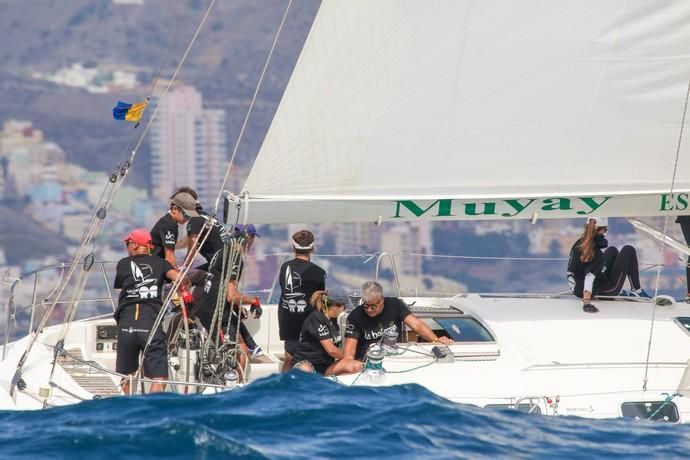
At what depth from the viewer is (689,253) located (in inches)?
310

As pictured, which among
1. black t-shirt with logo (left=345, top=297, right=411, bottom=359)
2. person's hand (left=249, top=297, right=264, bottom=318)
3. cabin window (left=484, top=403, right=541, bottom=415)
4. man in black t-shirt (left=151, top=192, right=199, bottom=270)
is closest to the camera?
cabin window (left=484, top=403, right=541, bottom=415)

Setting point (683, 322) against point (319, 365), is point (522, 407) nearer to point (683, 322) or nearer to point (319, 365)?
point (319, 365)

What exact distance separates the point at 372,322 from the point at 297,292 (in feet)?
1.65

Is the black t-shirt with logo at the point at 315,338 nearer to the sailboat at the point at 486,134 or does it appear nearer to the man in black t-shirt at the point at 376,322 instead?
the man in black t-shirt at the point at 376,322

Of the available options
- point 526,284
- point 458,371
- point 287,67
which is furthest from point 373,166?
point 287,67

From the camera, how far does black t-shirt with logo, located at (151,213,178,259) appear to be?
8.16 metres

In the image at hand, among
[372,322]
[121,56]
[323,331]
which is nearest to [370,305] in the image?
[372,322]

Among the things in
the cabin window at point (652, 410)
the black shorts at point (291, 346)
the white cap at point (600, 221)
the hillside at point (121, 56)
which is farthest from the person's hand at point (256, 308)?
the hillside at point (121, 56)

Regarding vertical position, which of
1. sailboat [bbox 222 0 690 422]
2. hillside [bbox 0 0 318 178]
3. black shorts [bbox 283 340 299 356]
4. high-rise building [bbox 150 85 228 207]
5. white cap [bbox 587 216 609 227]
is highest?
hillside [bbox 0 0 318 178]

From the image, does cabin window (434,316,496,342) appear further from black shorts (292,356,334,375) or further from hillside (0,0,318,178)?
hillside (0,0,318,178)

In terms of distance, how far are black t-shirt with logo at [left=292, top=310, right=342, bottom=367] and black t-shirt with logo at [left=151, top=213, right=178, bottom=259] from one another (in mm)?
1252

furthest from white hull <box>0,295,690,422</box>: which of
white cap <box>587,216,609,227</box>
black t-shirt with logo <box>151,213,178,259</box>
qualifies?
black t-shirt with logo <box>151,213,178,259</box>

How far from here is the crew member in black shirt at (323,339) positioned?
23.7 feet

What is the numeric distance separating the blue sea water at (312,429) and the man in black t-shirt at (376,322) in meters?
0.52
